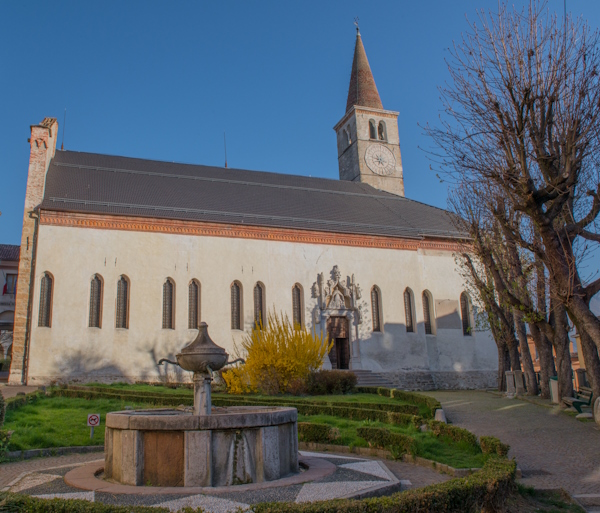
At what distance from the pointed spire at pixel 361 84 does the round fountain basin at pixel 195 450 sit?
38.2 metres

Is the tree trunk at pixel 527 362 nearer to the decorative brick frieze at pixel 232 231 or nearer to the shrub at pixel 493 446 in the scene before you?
the decorative brick frieze at pixel 232 231

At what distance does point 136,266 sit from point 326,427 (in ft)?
56.6

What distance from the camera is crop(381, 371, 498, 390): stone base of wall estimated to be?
3097 cm

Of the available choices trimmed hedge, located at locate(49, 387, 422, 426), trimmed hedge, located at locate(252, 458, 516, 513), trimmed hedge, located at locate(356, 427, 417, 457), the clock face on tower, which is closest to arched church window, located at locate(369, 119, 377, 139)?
the clock face on tower

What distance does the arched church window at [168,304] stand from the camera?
1094 inches

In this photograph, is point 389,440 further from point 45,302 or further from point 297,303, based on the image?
point 45,302

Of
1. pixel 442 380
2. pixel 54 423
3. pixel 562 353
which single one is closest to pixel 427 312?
pixel 442 380

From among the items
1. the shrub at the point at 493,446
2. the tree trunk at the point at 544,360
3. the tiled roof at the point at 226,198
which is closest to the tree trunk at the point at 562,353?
the tree trunk at the point at 544,360

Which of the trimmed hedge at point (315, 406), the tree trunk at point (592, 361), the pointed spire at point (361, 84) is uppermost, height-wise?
the pointed spire at point (361, 84)

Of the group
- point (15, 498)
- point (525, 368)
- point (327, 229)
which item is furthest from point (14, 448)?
point (327, 229)

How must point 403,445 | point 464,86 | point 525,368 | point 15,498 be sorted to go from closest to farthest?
point 15,498 < point 403,445 < point 464,86 < point 525,368

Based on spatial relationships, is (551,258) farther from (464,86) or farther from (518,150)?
(464,86)

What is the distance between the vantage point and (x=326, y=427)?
13.2 meters

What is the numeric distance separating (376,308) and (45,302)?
17.6 meters
